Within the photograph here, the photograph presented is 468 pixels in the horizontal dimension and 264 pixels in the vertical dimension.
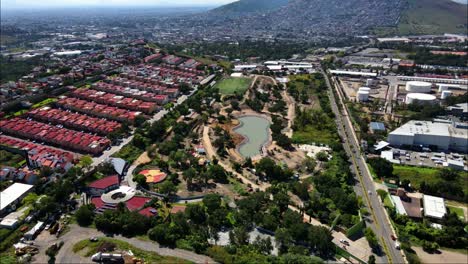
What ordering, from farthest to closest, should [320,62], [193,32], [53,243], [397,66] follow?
[193,32]
[320,62]
[397,66]
[53,243]

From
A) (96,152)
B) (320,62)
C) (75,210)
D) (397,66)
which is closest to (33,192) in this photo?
(75,210)

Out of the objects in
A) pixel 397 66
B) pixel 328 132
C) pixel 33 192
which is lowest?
pixel 33 192

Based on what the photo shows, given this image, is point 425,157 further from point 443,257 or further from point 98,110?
point 98,110

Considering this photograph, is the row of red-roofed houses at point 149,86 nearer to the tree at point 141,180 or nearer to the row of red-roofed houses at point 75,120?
the row of red-roofed houses at point 75,120

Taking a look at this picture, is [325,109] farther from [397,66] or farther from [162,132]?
[397,66]

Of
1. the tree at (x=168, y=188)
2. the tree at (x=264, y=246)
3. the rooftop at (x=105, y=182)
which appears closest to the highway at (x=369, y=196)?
the tree at (x=264, y=246)

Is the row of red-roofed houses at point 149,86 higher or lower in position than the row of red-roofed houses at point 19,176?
higher
